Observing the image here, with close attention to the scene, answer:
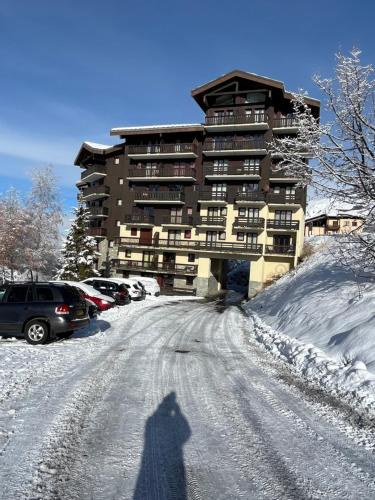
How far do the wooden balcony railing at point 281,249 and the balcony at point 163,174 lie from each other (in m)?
11.9

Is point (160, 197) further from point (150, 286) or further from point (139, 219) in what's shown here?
point (150, 286)

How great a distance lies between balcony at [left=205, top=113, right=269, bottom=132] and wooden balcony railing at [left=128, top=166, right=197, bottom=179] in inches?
197

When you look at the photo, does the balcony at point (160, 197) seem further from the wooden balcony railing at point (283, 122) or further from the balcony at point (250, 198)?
the wooden balcony railing at point (283, 122)

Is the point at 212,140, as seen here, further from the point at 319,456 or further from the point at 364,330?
the point at 319,456

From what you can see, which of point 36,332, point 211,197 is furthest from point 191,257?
point 36,332

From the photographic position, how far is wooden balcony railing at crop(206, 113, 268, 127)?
3694cm

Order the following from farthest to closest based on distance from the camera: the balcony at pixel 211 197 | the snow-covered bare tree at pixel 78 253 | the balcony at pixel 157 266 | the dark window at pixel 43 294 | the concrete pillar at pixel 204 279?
the balcony at pixel 157 266, the balcony at pixel 211 197, the concrete pillar at pixel 204 279, the snow-covered bare tree at pixel 78 253, the dark window at pixel 43 294

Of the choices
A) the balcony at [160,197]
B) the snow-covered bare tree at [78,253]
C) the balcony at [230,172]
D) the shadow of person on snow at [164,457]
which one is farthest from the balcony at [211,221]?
the shadow of person on snow at [164,457]

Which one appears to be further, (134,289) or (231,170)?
(231,170)

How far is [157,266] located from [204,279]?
6115 millimetres

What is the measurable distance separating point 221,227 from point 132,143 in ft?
53.5

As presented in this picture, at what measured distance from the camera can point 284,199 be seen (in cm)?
3619

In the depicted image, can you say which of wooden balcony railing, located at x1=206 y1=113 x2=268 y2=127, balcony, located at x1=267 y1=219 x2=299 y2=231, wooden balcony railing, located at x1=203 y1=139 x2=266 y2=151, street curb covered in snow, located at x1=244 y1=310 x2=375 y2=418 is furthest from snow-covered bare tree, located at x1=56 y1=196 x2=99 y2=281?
street curb covered in snow, located at x1=244 y1=310 x2=375 y2=418

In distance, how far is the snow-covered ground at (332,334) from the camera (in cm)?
728
